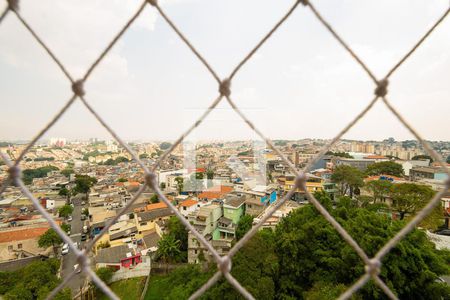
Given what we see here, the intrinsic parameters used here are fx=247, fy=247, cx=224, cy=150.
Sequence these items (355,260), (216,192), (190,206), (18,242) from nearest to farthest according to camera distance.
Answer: (355,260)
(18,242)
(190,206)
(216,192)

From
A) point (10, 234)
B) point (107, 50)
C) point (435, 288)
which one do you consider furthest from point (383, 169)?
point (10, 234)

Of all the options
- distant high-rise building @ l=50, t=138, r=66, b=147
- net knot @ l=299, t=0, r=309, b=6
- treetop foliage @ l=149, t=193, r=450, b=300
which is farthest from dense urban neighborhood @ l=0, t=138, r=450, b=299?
distant high-rise building @ l=50, t=138, r=66, b=147

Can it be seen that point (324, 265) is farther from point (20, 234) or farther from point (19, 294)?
point (20, 234)

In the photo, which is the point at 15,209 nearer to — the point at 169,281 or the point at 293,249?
the point at 169,281

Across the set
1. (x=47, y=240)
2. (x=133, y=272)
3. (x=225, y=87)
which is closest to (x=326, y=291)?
(x=225, y=87)

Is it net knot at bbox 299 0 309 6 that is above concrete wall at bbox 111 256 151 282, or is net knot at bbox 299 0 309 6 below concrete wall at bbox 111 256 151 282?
above

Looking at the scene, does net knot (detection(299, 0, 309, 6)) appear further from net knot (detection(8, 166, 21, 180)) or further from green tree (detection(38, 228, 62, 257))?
green tree (detection(38, 228, 62, 257))
